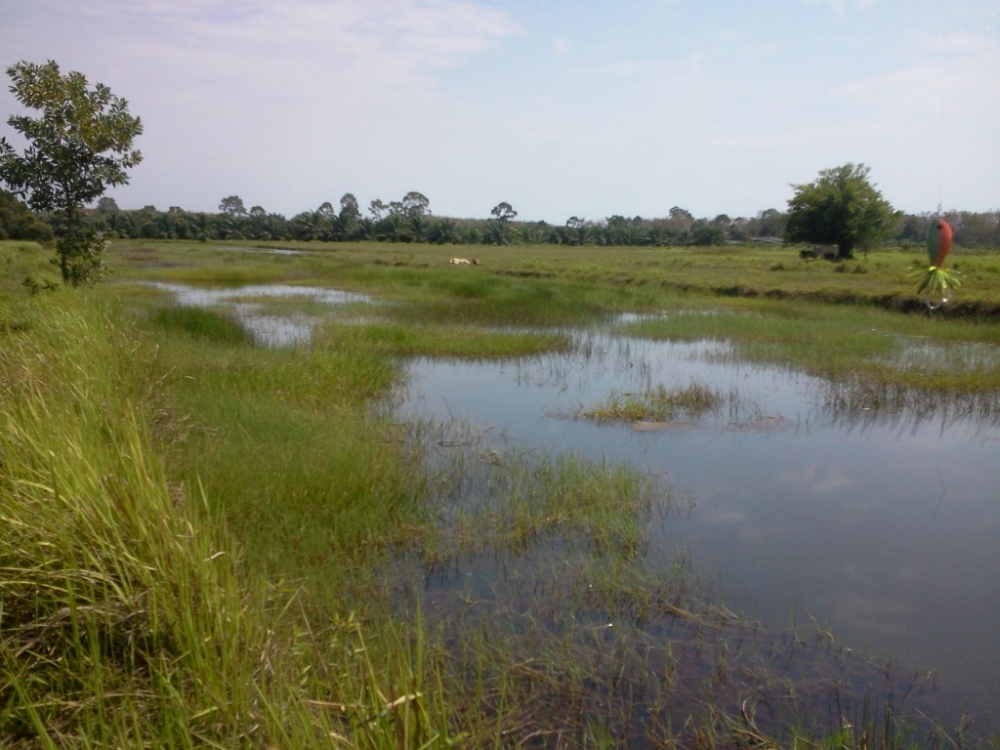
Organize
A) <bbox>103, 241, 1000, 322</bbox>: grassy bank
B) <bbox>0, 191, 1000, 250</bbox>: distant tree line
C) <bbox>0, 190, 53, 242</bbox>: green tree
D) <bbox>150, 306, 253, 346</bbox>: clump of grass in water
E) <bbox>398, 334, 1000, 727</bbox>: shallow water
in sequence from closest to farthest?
<bbox>398, 334, 1000, 727</bbox>: shallow water
<bbox>150, 306, 253, 346</bbox>: clump of grass in water
<bbox>103, 241, 1000, 322</bbox>: grassy bank
<bbox>0, 190, 53, 242</bbox>: green tree
<bbox>0, 191, 1000, 250</bbox>: distant tree line

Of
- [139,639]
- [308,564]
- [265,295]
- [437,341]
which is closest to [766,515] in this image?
[308,564]

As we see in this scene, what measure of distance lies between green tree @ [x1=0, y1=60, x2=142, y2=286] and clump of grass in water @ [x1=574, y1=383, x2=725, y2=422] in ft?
18.4

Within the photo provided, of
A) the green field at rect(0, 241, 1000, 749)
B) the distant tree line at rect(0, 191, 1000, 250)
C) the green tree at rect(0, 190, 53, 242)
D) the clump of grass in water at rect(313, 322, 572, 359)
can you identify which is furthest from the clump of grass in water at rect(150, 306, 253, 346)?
the distant tree line at rect(0, 191, 1000, 250)

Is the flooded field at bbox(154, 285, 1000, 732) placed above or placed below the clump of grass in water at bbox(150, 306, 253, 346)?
below

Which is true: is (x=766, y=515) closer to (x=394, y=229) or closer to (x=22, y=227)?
(x=22, y=227)

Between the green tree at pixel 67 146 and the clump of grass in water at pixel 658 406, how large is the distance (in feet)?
18.4

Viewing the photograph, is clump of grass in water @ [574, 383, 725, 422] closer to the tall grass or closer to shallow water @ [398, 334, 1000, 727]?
shallow water @ [398, 334, 1000, 727]

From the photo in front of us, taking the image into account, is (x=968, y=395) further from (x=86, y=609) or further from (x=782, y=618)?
(x=86, y=609)

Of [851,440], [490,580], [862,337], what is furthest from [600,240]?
[490,580]

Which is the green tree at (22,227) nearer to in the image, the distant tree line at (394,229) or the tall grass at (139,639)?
the tall grass at (139,639)

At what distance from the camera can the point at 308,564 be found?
4.21m

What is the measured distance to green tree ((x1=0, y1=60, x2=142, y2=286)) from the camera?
27.7 ft

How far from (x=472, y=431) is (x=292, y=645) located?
4501 mm

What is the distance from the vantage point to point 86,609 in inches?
99.1
